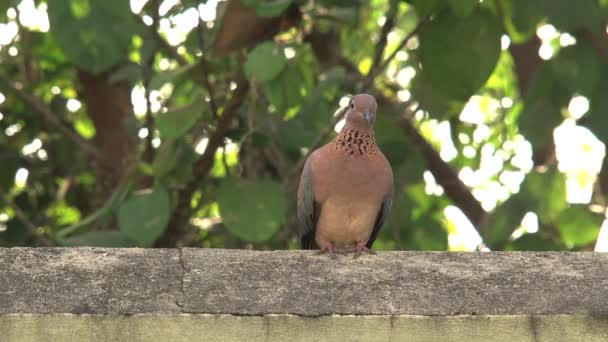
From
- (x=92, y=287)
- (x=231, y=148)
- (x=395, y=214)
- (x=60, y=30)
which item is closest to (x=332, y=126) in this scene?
(x=395, y=214)

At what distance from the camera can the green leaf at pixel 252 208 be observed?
4988 mm

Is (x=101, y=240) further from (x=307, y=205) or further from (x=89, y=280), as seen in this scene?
(x=89, y=280)

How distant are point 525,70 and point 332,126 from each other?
186cm

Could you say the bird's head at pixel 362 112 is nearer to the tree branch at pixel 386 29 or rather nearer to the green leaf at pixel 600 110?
the tree branch at pixel 386 29

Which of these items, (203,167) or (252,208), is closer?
(252,208)

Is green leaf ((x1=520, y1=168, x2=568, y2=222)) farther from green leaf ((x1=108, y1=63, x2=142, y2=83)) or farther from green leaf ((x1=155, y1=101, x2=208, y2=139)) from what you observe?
green leaf ((x1=108, y1=63, x2=142, y2=83))

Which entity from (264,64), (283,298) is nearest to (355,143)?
(264,64)

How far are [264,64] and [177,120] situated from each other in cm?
58

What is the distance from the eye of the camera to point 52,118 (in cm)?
681

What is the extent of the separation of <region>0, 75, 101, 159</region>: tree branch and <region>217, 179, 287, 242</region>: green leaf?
187cm

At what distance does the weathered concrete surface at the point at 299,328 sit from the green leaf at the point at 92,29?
180cm

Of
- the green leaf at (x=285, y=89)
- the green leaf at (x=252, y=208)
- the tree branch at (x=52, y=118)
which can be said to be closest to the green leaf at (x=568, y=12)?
the green leaf at (x=285, y=89)

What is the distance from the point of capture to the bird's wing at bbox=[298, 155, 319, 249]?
480cm

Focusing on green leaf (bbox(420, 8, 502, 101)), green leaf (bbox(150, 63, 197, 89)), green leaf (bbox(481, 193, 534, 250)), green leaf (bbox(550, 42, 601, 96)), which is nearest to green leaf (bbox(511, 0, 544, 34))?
green leaf (bbox(420, 8, 502, 101))
